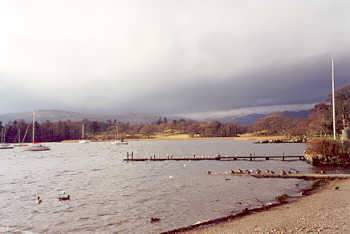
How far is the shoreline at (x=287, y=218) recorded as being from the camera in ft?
62.9

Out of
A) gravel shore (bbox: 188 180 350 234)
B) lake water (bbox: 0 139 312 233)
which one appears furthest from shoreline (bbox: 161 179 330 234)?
lake water (bbox: 0 139 312 233)

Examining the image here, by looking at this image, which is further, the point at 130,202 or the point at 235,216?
the point at 130,202

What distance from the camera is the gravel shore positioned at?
18.5m

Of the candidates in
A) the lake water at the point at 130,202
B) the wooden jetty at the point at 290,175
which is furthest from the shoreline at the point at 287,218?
the wooden jetty at the point at 290,175

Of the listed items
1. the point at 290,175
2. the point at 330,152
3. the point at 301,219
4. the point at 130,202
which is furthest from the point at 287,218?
the point at 330,152

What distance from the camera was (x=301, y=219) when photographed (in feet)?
70.5

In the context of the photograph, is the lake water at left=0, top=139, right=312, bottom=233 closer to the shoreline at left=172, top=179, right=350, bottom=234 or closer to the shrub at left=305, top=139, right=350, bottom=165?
the shoreline at left=172, top=179, right=350, bottom=234

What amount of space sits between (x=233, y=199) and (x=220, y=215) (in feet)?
23.9

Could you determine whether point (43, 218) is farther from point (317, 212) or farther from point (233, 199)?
point (317, 212)

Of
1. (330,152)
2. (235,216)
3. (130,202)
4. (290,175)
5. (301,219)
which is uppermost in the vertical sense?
(330,152)

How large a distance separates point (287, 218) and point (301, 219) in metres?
1.26

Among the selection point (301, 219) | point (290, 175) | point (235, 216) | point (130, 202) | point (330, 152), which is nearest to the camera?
point (301, 219)

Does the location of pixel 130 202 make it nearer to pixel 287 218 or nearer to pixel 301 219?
pixel 287 218

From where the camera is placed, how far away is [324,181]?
4300cm
